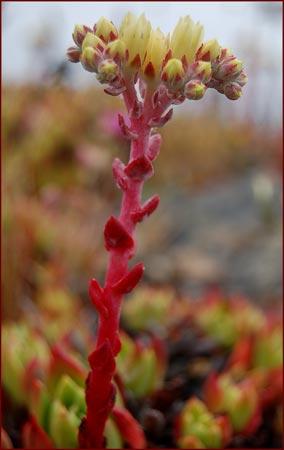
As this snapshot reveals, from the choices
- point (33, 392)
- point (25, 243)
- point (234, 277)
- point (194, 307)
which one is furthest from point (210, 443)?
point (234, 277)

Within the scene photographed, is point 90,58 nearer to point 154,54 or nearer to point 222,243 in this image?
point 154,54

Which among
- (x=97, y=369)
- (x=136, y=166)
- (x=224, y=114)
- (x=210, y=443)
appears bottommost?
(x=210, y=443)

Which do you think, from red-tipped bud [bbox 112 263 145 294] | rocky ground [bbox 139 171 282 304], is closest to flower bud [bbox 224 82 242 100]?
red-tipped bud [bbox 112 263 145 294]

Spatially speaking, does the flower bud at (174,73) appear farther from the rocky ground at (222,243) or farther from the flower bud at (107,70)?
the rocky ground at (222,243)

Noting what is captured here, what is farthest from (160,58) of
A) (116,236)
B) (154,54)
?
(116,236)

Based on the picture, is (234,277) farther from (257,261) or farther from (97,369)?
(97,369)

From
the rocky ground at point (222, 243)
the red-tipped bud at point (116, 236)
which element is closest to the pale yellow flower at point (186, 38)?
the red-tipped bud at point (116, 236)

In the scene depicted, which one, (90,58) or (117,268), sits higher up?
(90,58)
